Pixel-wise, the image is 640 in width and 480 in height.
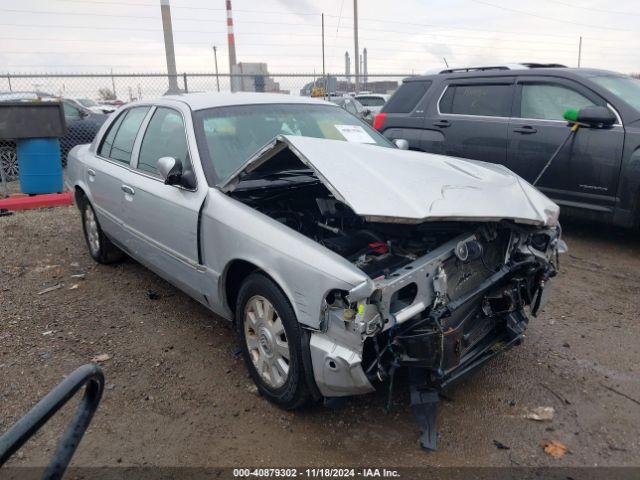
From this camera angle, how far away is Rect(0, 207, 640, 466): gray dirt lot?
2576 millimetres

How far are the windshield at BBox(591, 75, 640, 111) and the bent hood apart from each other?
9.93 feet

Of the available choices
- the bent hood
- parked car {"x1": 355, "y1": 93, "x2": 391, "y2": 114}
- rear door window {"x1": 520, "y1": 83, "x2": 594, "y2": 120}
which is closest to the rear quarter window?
rear door window {"x1": 520, "y1": 83, "x2": 594, "y2": 120}

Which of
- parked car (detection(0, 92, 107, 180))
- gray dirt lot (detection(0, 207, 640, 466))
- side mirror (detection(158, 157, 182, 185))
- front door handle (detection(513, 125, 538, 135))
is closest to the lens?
gray dirt lot (detection(0, 207, 640, 466))

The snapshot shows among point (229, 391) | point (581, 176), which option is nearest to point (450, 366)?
point (229, 391)

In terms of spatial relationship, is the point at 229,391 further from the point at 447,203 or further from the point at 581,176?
the point at 581,176

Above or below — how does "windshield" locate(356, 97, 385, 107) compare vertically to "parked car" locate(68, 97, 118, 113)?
below

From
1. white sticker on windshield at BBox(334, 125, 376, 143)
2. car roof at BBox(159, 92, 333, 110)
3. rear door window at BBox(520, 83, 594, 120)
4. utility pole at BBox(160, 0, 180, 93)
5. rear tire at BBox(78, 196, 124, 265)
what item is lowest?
rear tire at BBox(78, 196, 124, 265)

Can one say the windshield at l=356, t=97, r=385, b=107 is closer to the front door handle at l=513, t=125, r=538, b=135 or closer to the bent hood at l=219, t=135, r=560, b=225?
the front door handle at l=513, t=125, r=538, b=135

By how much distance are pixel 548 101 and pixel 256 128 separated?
12.2ft

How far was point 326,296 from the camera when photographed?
2.37m

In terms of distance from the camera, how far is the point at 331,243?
9.79ft

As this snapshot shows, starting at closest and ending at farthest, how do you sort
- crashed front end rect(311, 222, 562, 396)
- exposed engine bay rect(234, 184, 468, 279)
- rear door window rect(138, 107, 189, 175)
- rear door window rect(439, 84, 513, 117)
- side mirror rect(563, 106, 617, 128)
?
crashed front end rect(311, 222, 562, 396), exposed engine bay rect(234, 184, 468, 279), rear door window rect(138, 107, 189, 175), side mirror rect(563, 106, 617, 128), rear door window rect(439, 84, 513, 117)

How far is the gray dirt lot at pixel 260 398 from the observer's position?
8.45 feet

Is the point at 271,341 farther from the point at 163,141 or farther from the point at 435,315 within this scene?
the point at 163,141
